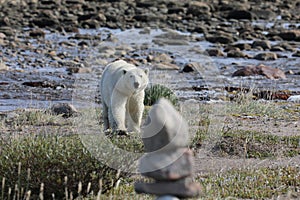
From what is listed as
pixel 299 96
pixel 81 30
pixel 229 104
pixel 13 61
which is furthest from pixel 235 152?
pixel 81 30

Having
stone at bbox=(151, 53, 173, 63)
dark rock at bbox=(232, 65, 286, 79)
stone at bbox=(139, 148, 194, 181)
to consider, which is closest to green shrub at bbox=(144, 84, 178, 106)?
dark rock at bbox=(232, 65, 286, 79)

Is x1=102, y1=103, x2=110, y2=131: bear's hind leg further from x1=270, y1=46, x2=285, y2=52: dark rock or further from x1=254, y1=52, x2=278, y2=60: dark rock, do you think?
x1=270, y1=46, x2=285, y2=52: dark rock

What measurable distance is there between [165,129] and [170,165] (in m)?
0.31

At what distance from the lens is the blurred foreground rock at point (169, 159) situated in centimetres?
524

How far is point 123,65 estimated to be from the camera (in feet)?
37.1

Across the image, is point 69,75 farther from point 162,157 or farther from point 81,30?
point 162,157

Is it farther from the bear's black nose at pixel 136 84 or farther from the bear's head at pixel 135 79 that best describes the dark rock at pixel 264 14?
the bear's black nose at pixel 136 84

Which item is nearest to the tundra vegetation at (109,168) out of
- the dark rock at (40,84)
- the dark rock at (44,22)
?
the dark rock at (40,84)

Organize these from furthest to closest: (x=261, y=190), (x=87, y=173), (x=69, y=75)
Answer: (x=69, y=75)
(x=261, y=190)
(x=87, y=173)

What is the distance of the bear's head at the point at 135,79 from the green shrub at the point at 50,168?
8.85 feet

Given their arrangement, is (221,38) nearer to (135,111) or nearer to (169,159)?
(135,111)

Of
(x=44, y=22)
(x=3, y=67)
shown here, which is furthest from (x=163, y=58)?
(x=44, y=22)

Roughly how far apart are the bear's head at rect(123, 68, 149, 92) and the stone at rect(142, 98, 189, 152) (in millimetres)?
5213

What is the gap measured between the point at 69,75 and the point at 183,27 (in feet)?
54.0
